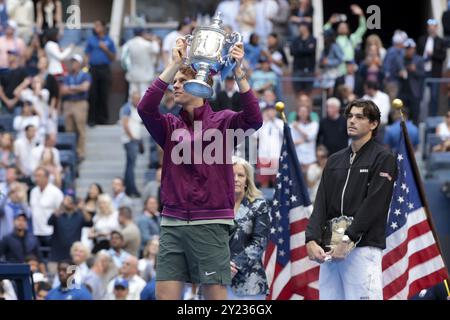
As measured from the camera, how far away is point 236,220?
1080 centimetres

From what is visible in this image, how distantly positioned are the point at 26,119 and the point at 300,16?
4.88 meters

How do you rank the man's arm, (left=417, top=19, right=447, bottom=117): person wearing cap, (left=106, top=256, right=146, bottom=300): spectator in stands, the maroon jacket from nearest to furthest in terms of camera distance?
the maroon jacket
the man's arm
(left=106, top=256, right=146, bottom=300): spectator in stands
(left=417, top=19, right=447, bottom=117): person wearing cap

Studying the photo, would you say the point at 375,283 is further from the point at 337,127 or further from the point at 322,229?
the point at 337,127

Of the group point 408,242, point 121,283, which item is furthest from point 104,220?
point 408,242

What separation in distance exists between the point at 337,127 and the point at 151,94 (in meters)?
9.84

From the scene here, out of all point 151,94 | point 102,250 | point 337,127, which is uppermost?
point 151,94

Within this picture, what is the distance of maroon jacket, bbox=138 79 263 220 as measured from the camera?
9.78 metres

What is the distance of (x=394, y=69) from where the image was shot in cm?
2083

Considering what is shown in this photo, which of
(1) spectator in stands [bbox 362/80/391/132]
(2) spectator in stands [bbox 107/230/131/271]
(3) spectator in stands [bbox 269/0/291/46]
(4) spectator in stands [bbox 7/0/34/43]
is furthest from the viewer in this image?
(4) spectator in stands [bbox 7/0/34/43]

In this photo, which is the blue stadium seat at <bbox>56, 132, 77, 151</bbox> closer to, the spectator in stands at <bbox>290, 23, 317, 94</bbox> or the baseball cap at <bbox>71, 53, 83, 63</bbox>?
the baseball cap at <bbox>71, 53, 83, 63</bbox>

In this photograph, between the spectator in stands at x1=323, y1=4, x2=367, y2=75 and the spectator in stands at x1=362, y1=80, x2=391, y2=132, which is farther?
the spectator in stands at x1=323, y1=4, x2=367, y2=75

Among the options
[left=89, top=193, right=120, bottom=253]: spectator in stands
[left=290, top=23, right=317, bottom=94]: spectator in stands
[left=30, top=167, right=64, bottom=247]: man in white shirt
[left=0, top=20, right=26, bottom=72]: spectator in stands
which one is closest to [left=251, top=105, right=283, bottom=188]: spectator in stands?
[left=89, top=193, right=120, bottom=253]: spectator in stands

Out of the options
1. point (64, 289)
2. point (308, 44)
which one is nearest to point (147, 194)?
point (308, 44)

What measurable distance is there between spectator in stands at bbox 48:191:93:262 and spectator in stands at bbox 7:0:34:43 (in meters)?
5.73
